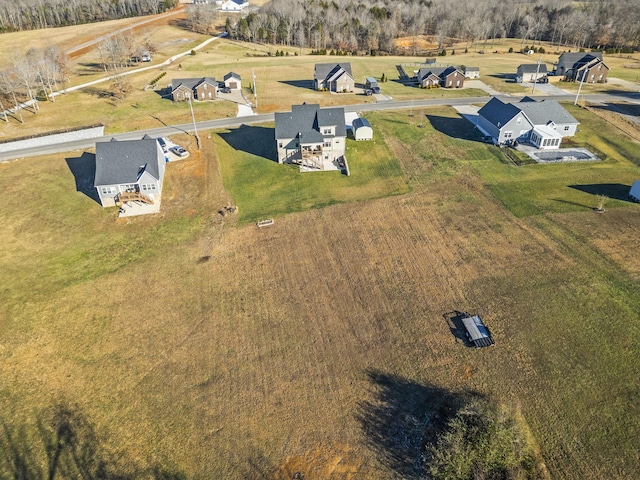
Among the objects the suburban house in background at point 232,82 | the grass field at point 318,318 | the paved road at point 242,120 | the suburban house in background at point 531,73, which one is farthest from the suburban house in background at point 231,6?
the grass field at point 318,318

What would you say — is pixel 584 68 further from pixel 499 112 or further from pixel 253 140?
pixel 253 140

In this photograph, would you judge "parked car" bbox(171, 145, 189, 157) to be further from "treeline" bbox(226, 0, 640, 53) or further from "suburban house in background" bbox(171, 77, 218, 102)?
"treeline" bbox(226, 0, 640, 53)

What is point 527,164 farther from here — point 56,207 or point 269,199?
point 56,207

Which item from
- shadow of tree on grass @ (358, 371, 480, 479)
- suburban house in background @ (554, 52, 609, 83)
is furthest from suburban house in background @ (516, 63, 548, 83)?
shadow of tree on grass @ (358, 371, 480, 479)

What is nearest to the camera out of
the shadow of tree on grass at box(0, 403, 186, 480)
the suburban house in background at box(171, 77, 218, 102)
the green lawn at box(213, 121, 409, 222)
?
the shadow of tree on grass at box(0, 403, 186, 480)

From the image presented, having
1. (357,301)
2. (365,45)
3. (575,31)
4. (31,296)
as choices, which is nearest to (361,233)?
(357,301)

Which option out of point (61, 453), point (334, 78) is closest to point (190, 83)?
point (334, 78)
